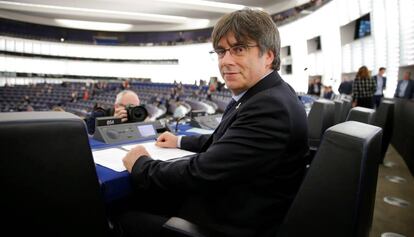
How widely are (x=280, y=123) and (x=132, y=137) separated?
1.08m

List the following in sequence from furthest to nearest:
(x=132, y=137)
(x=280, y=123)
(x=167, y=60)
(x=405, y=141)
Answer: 1. (x=167, y=60)
2. (x=405, y=141)
3. (x=132, y=137)
4. (x=280, y=123)

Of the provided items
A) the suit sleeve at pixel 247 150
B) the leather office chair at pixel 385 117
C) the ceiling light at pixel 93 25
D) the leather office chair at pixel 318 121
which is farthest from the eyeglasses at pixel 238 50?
the ceiling light at pixel 93 25

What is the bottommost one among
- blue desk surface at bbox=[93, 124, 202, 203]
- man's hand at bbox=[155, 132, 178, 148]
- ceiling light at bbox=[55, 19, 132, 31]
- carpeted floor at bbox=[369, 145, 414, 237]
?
carpeted floor at bbox=[369, 145, 414, 237]

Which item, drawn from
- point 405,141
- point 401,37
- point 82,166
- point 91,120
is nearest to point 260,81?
point 82,166

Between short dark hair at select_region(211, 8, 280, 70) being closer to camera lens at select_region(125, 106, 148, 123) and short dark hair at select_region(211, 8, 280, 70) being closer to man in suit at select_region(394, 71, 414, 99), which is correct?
camera lens at select_region(125, 106, 148, 123)

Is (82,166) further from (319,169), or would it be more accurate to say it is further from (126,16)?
(126,16)

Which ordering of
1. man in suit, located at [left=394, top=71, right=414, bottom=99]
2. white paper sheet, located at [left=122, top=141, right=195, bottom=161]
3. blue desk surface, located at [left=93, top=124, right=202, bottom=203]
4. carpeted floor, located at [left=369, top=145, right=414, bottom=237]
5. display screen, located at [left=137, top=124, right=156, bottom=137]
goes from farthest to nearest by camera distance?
man in suit, located at [left=394, top=71, right=414, bottom=99] < carpeted floor, located at [left=369, top=145, right=414, bottom=237] < display screen, located at [left=137, top=124, right=156, bottom=137] < white paper sheet, located at [left=122, top=141, right=195, bottom=161] < blue desk surface, located at [left=93, top=124, right=202, bottom=203]

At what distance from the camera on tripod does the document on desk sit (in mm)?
386

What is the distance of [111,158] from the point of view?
1292mm

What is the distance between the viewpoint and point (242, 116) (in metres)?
0.95

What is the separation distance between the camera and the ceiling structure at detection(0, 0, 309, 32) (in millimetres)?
19156

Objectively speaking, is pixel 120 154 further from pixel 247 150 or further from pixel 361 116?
pixel 361 116

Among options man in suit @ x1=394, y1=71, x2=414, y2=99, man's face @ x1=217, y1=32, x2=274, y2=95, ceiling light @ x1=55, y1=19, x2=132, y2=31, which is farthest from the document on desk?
ceiling light @ x1=55, y1=19, x2=132, y2=31

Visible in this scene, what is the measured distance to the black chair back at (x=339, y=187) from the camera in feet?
2.02
